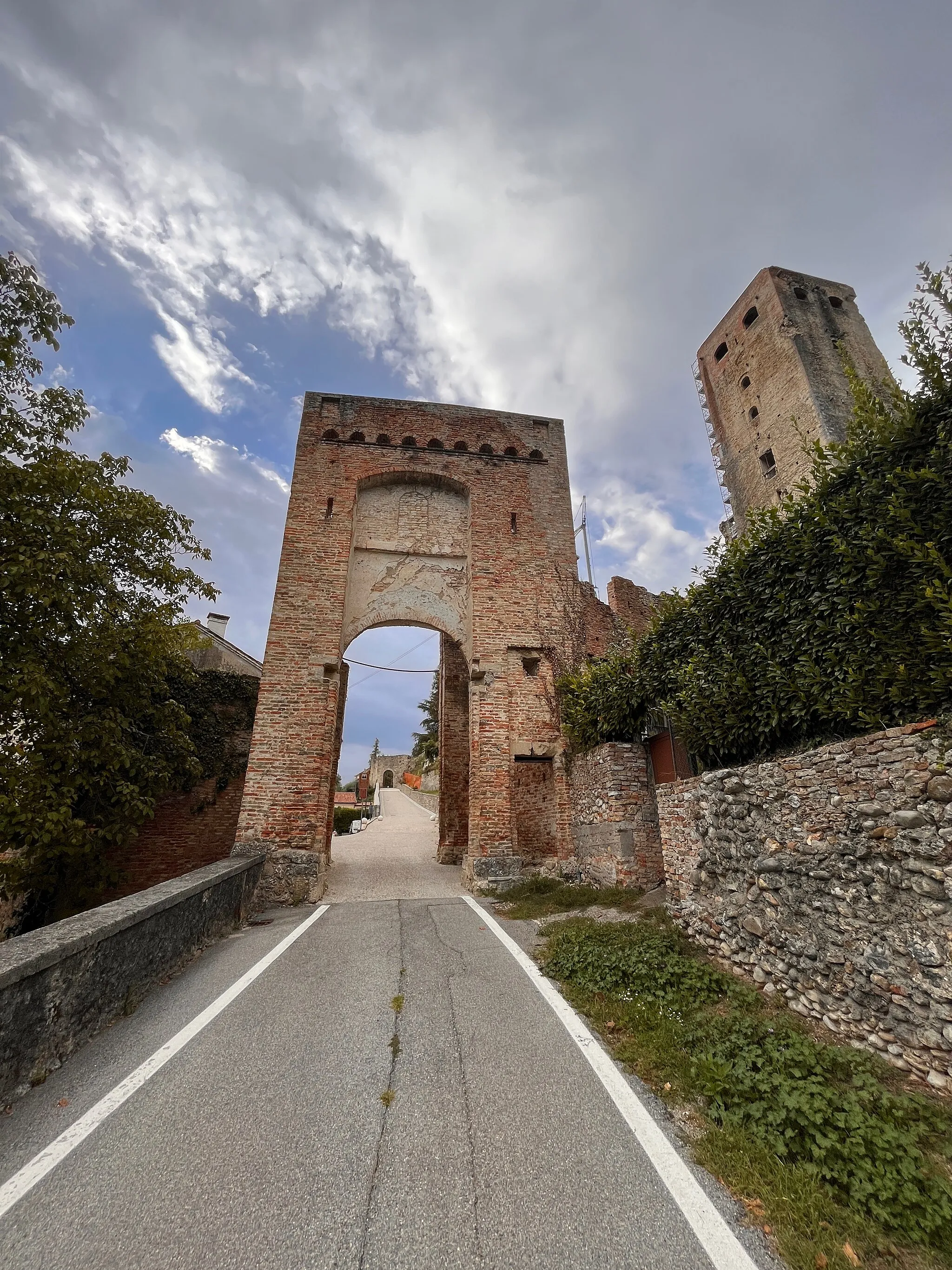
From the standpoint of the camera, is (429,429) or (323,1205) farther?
(429,429)

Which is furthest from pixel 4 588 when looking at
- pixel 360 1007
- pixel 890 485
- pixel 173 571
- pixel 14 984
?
pixel 890 485

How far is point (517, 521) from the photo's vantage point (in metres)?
13.5

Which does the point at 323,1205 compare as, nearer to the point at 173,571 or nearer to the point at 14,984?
the point at 14,984

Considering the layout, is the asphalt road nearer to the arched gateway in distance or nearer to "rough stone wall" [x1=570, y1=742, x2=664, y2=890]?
"rough stone wall" [x1=570, y1=742, x2=664, y2=890]

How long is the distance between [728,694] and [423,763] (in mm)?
37458

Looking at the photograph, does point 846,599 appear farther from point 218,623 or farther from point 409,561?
point 218,623

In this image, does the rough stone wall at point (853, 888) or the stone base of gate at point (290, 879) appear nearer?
the rough stone wall at point (853, 888)

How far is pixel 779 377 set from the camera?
26.2m

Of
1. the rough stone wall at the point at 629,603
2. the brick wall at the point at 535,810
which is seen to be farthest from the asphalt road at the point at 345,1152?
the rough stone wall at the point at 629,603

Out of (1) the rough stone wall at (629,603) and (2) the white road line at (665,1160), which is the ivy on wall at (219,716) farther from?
(1) the rough stone wall at (629,603)

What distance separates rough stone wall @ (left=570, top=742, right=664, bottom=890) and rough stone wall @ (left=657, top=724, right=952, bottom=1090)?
327 cm

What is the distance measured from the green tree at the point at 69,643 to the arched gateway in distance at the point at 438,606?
239 cm

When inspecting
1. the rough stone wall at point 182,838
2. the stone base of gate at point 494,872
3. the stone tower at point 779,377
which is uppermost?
the stone tower at point 779,377

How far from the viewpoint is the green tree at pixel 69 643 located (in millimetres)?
6266
